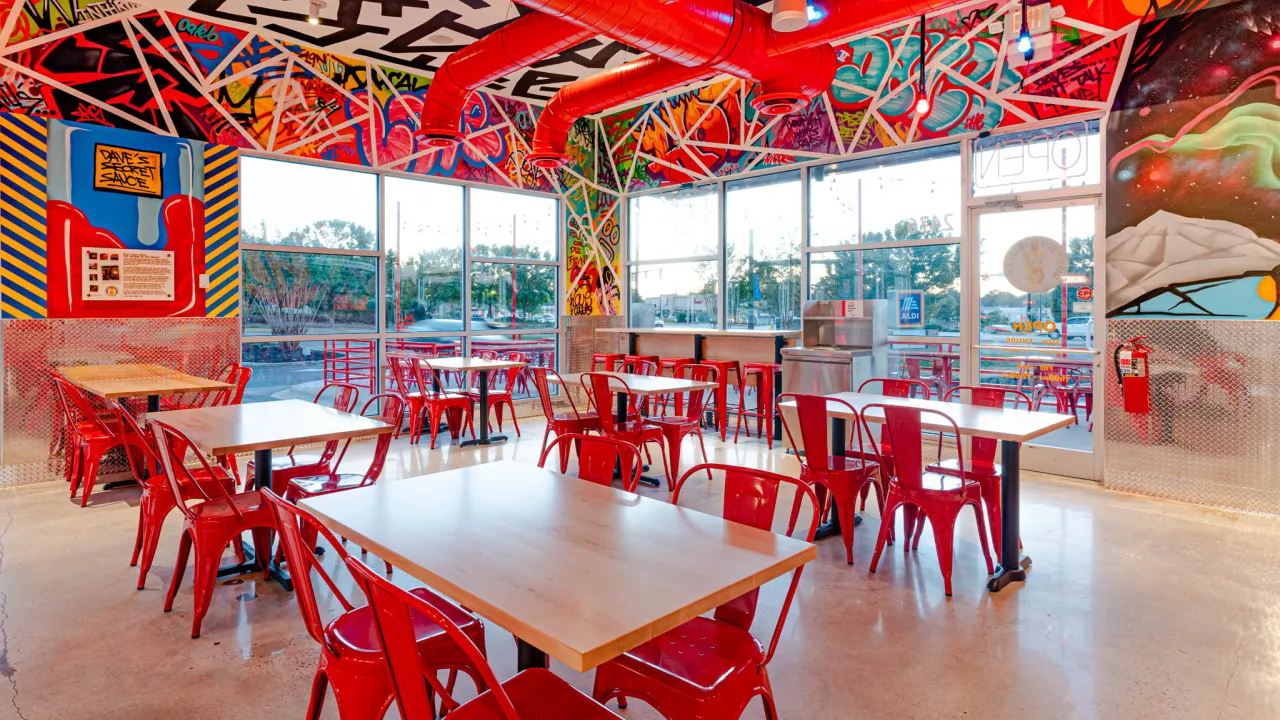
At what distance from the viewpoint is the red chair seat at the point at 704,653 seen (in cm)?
183

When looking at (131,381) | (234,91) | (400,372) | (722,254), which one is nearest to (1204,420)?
(722,254)

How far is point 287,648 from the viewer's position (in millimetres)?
2904

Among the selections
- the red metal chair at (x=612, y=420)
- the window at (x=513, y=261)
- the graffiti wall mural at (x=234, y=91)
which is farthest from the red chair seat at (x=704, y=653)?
the window at (x=513, y=261)

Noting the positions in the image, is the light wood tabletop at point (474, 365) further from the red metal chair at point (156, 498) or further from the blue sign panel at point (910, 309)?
the blue sign panel at point (910, 309)

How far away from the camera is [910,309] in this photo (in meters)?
7.09

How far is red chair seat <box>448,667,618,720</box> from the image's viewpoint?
163cm

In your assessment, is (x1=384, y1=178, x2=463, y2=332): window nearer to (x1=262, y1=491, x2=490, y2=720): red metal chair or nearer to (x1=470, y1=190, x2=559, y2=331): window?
(x1=470, y1=190, x2=559, y2=331): window

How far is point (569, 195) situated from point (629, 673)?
836 centimetres

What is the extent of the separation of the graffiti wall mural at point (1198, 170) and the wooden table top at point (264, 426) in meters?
5.63

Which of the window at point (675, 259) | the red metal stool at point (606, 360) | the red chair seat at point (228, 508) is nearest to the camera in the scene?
the red chair seat at point (228, 508)

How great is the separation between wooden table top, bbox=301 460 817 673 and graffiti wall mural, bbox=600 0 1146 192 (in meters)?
5.09

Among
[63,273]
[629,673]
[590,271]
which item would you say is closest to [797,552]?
[629,673]

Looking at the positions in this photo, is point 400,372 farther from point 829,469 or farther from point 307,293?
point 829,469

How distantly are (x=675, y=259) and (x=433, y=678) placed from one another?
8.04 metres
